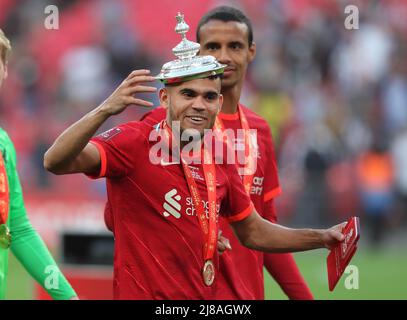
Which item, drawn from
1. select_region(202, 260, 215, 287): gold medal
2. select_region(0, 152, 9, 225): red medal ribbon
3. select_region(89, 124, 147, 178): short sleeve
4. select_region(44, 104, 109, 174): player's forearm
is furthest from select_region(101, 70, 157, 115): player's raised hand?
select_region(202, 260, 215, 287): gold medal

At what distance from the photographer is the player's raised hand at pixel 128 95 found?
5.11m

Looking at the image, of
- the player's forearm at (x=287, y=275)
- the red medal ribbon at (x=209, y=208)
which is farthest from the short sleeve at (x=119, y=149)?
the player's forearm at (x=287, y=275)

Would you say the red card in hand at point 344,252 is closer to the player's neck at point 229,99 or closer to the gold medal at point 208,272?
the gold medal at point 208,272

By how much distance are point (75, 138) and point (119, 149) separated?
40cm

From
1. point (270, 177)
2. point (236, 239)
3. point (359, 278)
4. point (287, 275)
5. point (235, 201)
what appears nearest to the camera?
point (235, 201)

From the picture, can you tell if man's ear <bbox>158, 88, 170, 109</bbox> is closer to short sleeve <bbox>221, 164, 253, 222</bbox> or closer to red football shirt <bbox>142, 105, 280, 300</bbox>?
short sleeve <bbox>221, 164, 253, 222</bbox>

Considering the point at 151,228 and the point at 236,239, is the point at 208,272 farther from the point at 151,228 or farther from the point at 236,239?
the point at 236,239

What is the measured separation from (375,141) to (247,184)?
11123 millimetres

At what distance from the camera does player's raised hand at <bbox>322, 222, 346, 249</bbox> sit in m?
5.88

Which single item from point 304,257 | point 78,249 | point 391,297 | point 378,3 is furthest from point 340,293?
point 378,3

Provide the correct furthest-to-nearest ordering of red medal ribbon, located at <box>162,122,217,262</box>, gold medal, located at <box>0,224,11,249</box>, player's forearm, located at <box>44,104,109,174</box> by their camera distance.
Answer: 1. red medal ribbon, located at <box>162,122,217,262</box>
2. gold medal, located at <box>0,224,11,249</box>
3. player's forearm, located at <box>44,104,109,174</box>

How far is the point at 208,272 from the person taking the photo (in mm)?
5762

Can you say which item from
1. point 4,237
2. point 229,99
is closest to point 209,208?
point 4,237

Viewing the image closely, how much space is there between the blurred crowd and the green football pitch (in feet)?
3.15
